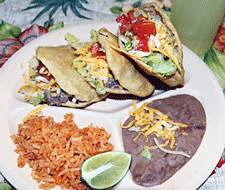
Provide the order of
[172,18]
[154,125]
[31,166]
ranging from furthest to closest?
[172,18], [154,125], [31,166]

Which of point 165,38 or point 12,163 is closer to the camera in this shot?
point 12,163

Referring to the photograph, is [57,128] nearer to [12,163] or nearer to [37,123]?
[37,123]

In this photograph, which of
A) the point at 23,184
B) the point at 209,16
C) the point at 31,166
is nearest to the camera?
the point at 23,184

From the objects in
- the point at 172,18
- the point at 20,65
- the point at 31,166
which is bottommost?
the point at 31,166

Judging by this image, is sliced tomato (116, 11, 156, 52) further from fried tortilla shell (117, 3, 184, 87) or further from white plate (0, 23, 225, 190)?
white plate (0, 23, 225, 190)

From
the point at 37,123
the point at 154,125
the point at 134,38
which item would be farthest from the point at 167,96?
the point at 37,123

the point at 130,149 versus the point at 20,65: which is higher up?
the point at 20,65

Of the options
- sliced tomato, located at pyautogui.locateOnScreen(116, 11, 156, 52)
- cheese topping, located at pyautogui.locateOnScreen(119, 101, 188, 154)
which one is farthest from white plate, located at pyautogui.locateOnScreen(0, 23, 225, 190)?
sliced tomato, located at pyautogui.locateOnScreen(116, 11, 156, 52)

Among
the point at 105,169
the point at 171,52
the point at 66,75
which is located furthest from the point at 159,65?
the point at 105,169
